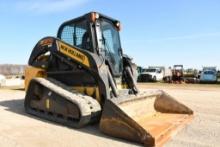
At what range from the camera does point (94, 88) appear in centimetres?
703

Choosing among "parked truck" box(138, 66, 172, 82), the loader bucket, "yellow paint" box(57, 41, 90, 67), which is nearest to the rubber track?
the loader bucket

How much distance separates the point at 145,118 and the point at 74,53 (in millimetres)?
2185

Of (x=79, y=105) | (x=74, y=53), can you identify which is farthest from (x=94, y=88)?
(x=74, y=53)

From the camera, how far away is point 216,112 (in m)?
9.20

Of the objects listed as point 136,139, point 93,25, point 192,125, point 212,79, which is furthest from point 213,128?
point 212,79

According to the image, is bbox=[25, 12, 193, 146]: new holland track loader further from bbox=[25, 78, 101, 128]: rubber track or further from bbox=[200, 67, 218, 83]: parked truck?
bbox=[200, 67, 218, 83]: parked truck

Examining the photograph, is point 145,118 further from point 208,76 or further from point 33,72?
point 208,76

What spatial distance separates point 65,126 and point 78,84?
116 cm

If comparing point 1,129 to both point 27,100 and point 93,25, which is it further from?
point 93,25

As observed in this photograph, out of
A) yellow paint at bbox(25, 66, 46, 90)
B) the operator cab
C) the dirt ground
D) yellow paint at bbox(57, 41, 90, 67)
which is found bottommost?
the dirt ground

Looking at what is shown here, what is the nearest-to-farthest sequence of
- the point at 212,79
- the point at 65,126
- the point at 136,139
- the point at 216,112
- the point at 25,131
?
the point at 136,139 → the point at 25,131 → the point at 65,126 → the point at 216,112 → the point at 212,79

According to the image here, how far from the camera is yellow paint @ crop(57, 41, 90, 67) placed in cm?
702

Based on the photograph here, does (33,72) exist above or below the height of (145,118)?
above

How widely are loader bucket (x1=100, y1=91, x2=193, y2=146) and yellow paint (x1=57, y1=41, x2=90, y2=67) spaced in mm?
1218
